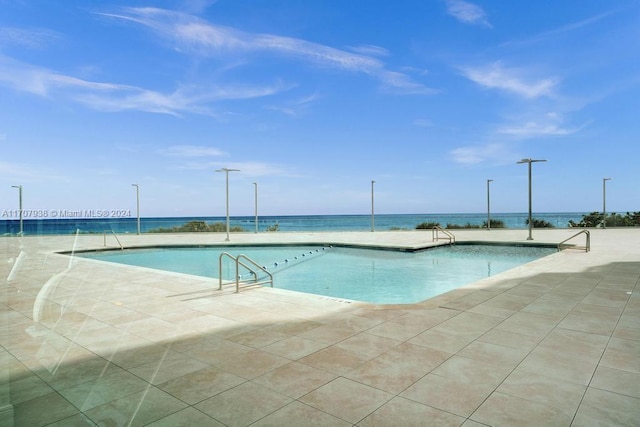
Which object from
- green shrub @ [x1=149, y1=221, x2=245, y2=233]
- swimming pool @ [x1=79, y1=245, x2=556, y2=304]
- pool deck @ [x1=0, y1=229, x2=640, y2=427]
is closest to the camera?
pool deck @ [x1=0, y1=229, x2=640, y2=427]

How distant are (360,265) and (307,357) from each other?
7.75m

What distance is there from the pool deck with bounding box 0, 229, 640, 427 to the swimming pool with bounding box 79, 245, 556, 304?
7.65 ft

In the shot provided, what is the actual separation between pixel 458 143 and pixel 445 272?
→ 1715 centimetres

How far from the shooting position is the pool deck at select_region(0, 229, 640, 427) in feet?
7.29

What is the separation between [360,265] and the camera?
35.2 feet

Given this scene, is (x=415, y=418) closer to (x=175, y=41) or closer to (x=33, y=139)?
(x=33, y=139)

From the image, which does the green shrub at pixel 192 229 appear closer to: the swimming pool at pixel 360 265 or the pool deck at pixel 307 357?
the swimming pool at pixel 360 265

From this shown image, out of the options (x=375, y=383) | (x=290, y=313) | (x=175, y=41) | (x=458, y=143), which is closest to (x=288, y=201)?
(x=458, y=143)

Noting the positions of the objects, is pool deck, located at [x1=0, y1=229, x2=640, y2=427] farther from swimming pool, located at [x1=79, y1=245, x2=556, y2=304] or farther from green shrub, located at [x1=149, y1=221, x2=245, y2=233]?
green shrub, located at [x1=149, y1=221, x2=245, y2=233]

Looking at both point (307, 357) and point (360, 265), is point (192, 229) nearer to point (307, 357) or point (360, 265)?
point (360, 265)

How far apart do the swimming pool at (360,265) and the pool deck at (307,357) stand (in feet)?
7.65

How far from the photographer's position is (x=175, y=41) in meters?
9.52

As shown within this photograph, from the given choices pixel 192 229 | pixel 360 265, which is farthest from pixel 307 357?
pixel 192 229

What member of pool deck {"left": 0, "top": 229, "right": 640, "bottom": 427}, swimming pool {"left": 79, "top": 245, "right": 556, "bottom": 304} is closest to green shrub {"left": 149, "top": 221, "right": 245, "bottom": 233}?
swimming pool {"left": 79, "top": 245, "right": 556, "bottom": 304}
